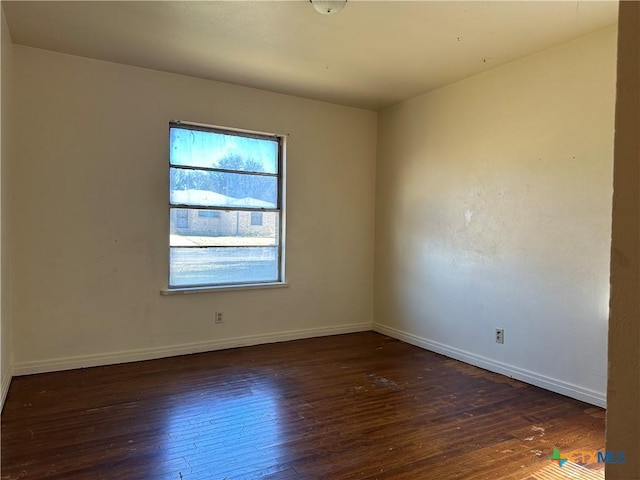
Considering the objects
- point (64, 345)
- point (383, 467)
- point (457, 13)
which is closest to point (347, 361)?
point (383, 467)

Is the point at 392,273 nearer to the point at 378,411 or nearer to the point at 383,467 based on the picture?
the point at 378,411

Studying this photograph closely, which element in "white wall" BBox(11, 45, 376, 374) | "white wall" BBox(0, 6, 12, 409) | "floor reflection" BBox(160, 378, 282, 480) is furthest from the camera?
"white wall" BBox(11, 45, 376, 374)

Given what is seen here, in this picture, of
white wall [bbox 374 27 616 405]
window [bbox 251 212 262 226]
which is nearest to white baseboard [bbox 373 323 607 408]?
white wall [bbox 374 27 616 405]

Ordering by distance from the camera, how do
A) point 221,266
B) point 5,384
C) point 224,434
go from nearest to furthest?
point 224,434 → point 5,384 → point 221,266

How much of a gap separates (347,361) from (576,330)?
1.83 meters

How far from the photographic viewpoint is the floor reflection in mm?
2092

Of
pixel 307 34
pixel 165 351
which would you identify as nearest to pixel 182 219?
pixel 165 351

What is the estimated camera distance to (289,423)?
8.49 feet

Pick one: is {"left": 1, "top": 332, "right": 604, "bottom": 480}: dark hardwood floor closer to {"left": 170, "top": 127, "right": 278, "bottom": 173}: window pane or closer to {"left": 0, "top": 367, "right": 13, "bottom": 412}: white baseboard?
{"left": 0, "top": 367, "right": 13, "bottom": 412}: white baseboard

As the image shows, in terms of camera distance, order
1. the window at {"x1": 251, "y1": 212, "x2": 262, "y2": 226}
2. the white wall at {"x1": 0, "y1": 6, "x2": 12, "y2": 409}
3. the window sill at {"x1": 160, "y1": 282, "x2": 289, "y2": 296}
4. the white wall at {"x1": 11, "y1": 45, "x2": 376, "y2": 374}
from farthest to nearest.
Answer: the window at {"x1": 251, "y1": 212, "x2": 262, "y2": 226} → the window sill at {"x1": 160, "y1": 282, "x2": 289, "y2": 296} → the white wall at {"x1": 11, "y1": 45, "x2": 376, "y2": 374} → the white wall at {"x1": 0, "y1": 6, "x2": 12, "y2": 409}

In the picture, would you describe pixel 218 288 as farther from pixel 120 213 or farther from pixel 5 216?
pixel 5 216

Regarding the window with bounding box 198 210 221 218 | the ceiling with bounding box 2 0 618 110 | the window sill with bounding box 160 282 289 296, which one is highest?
the ceiling with bounding box 2 0 618 110

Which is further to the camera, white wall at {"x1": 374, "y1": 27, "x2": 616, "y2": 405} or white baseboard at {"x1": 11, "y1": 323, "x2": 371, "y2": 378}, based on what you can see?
white baseboard at {"x1": 11, "y1": 323, "x2": 371, "y2": 378}

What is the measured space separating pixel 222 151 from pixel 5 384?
2.55m
